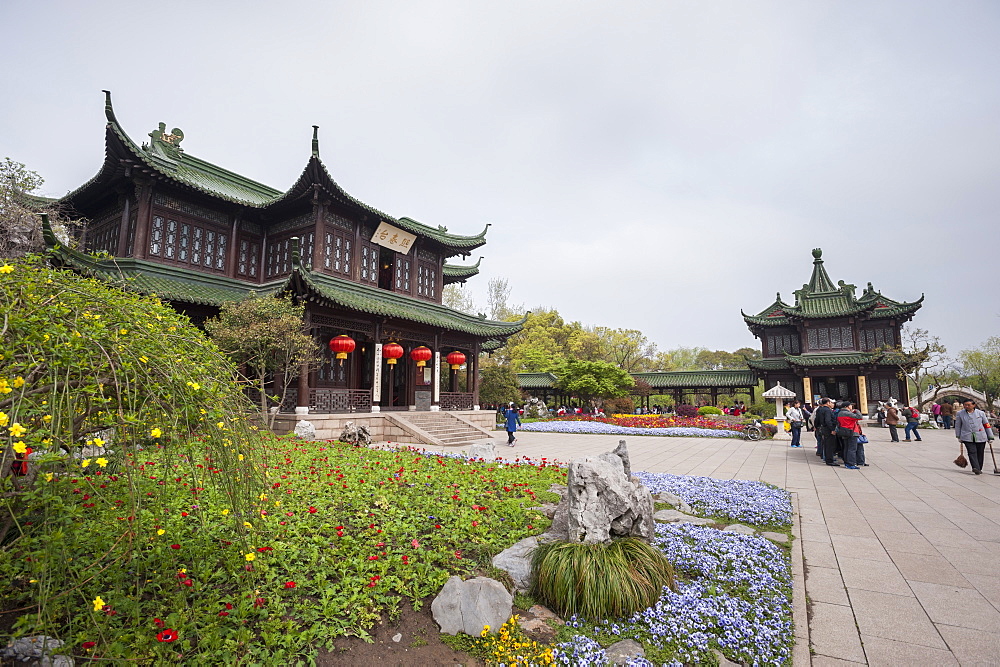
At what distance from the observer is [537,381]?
33875mm

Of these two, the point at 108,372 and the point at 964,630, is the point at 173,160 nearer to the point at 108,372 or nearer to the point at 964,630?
the point at 108,372

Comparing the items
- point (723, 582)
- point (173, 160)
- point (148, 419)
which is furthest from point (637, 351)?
point (148, 419)

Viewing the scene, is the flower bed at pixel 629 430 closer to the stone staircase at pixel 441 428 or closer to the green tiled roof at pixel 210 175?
the stone staircase at pixel 441 428

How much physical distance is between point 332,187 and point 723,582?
13.6 meters

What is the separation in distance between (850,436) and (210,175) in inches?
754

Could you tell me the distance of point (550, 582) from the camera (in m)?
3.65

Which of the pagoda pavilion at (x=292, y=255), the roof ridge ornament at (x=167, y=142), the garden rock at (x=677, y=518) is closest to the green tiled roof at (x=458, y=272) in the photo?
the pagoda pavilion at (x=292, y=255)

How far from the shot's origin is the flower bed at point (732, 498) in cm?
600

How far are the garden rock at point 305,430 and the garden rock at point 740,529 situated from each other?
9.38 m

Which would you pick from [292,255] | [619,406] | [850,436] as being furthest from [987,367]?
[292,255]

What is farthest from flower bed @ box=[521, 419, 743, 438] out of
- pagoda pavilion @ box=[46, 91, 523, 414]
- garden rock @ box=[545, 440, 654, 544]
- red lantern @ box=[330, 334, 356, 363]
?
garden rock @ box=[545, 440, 654, 544]

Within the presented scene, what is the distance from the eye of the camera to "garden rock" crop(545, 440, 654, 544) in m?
4.05

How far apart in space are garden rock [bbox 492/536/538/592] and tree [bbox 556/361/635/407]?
21998 millimetres

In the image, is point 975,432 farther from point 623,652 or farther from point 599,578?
point 623,652
